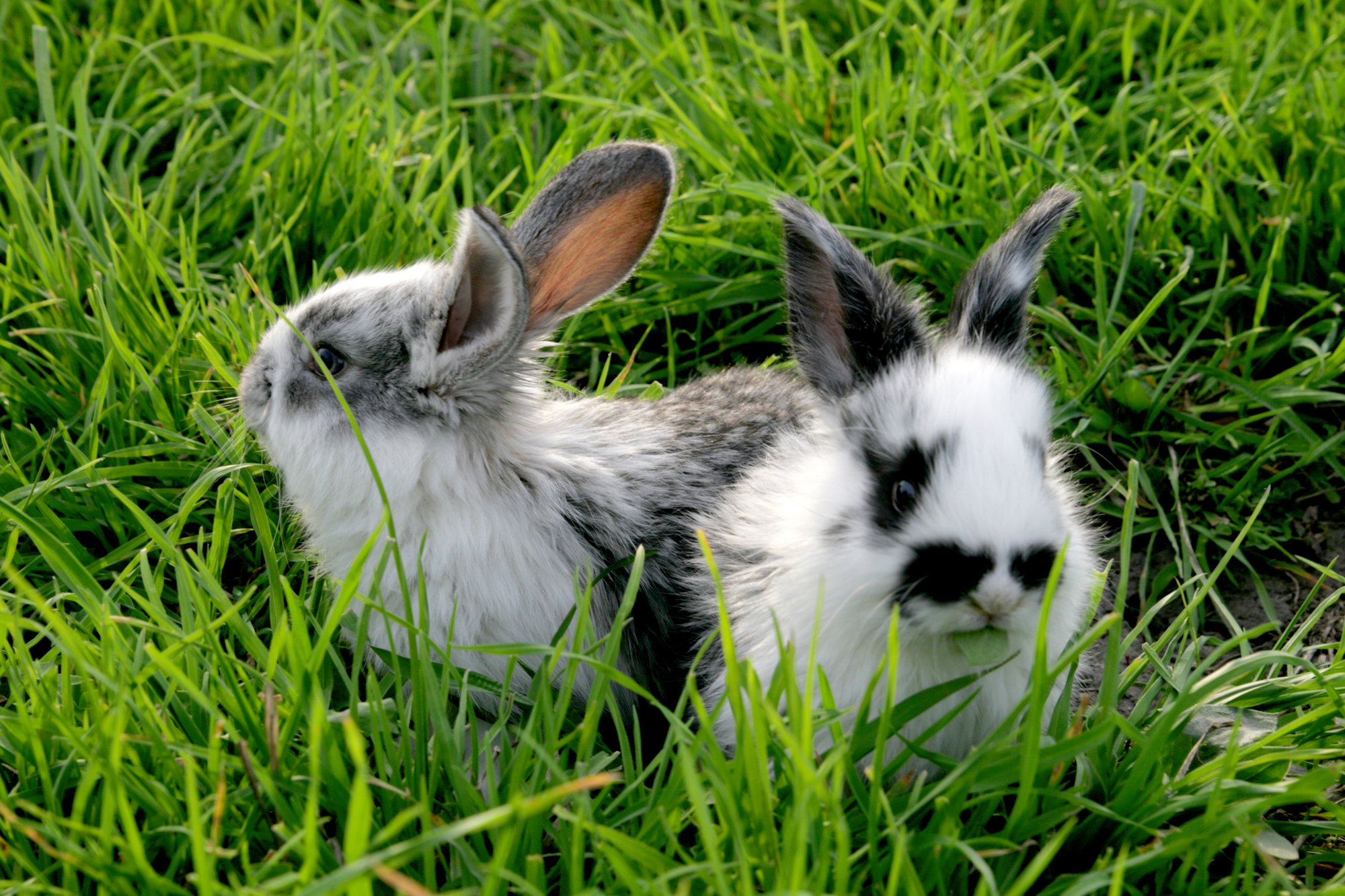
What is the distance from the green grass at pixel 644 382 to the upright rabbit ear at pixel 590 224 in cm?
73

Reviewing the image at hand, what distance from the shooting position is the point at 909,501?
3.09 m

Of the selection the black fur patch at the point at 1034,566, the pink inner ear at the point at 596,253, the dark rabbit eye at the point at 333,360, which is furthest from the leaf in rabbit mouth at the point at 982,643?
the dark rabbit eye at the point at 333,360

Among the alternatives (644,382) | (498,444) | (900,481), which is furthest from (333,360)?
(900,481)

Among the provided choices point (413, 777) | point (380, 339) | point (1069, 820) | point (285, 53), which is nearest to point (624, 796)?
point (413, 777)

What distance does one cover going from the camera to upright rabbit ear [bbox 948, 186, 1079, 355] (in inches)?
137

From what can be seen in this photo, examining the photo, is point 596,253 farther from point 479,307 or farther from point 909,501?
point 909,501

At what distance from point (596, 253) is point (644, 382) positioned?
103 centimetres

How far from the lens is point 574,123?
5191mm

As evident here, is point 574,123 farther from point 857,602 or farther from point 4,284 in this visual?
point 857,602

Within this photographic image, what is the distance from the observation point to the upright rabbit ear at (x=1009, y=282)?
11.4 feet

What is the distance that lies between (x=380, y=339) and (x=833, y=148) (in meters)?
2.21

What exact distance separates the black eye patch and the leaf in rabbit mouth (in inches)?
11.3

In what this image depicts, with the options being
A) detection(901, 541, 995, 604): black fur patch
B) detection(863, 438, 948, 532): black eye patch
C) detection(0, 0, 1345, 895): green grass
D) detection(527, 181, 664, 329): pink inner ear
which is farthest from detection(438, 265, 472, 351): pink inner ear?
detection(901, 541, 995, 604): black fur patch

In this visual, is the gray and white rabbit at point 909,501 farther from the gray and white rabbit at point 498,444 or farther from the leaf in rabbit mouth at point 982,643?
the gray and white rabbit at point 498,444
